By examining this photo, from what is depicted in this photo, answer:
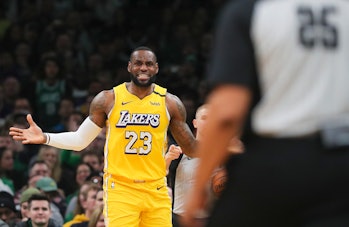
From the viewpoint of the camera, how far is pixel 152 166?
8.99 metres

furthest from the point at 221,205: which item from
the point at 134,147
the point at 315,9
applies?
the point at 134,147

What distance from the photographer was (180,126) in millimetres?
9109

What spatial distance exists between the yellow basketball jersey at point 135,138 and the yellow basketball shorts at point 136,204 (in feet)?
0.28

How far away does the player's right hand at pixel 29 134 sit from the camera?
8555mm

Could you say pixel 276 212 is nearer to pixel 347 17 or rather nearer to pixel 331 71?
pixel 331 71

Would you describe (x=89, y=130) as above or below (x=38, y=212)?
above

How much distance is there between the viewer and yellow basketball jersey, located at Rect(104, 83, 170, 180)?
8906 millimetres

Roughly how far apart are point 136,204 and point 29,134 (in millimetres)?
1150

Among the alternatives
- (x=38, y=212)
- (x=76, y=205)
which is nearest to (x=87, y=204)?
(x=76, y=205)

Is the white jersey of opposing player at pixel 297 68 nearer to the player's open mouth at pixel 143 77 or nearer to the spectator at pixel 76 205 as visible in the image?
the player's open mouth at pixel 143 77

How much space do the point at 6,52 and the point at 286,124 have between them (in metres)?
13.3

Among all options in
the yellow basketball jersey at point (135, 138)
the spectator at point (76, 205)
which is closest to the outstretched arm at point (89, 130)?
the yellow basketball jersey at point (135, 138)

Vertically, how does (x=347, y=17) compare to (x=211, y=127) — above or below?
above

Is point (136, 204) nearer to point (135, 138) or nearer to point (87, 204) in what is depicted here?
point (135, 138)
